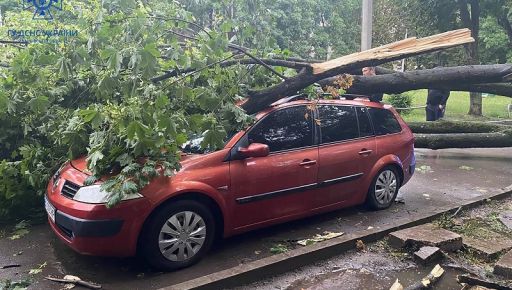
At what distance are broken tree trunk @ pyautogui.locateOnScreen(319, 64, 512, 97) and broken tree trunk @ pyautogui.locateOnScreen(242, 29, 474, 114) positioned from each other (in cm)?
132

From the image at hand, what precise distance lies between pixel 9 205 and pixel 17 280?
5.54 ft

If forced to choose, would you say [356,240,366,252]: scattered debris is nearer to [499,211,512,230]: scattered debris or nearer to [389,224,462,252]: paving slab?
[389,224,462,252]: paving slab

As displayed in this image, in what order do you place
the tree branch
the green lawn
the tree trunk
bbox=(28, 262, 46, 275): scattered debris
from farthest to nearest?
the tree trunk, the green lawn, the tree branch, bbox=(28, 262, 46, 275): scattered debris

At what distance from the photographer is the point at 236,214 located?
4.66 meters

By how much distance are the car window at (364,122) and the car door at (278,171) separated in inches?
34.6

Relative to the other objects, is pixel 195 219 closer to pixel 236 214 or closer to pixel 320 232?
pixel 236 214

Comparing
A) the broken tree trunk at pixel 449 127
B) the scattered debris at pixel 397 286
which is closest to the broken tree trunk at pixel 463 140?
the broken tree trunk at pixel 449 127

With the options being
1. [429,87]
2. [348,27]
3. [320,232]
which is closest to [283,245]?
[320,232]

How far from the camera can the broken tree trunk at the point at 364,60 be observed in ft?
19.3

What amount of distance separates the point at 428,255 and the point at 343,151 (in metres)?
1.58

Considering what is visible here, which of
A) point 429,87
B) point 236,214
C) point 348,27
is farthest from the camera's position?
point 348,27

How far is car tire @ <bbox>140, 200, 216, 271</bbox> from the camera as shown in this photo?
13.5 ft

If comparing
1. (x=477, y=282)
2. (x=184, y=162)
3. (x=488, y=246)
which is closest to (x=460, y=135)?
(x=488, y=246)

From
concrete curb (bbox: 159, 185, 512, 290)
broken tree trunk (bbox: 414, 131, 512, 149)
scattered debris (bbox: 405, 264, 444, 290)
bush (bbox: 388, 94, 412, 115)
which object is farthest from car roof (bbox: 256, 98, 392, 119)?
bush (bbox: 388, 94, 412, 115)
